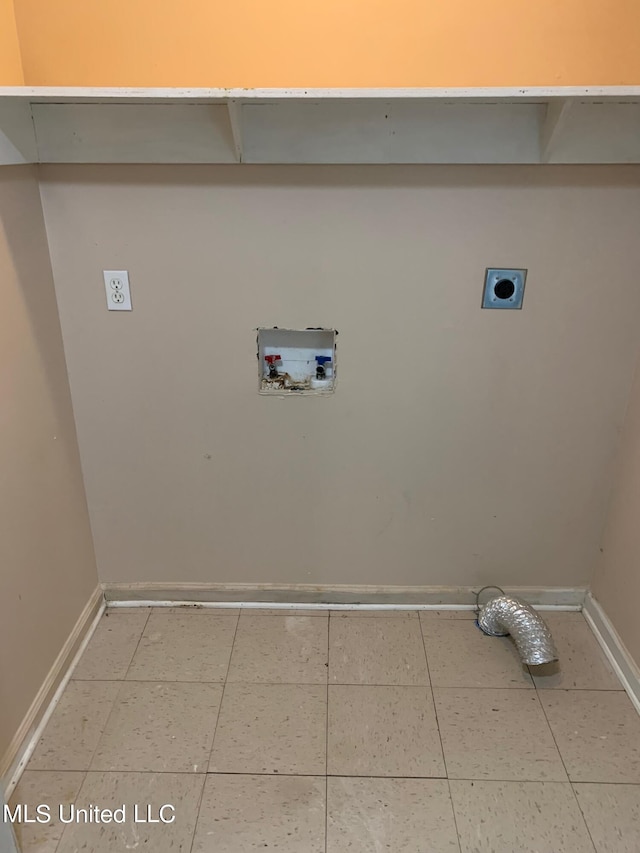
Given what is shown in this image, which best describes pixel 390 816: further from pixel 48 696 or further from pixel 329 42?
pixel 329 42

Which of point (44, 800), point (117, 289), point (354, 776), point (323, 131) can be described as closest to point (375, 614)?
point (354, 776)

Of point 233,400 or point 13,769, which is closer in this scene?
point 13,769

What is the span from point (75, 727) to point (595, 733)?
1.44 metres

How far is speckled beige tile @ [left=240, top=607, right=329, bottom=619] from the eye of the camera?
6.59ft

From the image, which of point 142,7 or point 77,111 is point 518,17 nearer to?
point 142,7

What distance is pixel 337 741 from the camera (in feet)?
5.12

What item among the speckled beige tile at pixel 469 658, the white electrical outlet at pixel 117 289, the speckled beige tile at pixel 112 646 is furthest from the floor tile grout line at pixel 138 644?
the white electrical outlet at pixel 117 289

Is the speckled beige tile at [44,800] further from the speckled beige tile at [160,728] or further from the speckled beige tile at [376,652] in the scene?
the speckled beige tile at [376,652]

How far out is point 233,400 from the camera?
178 cm

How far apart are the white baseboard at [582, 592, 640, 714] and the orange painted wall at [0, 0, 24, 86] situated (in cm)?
230

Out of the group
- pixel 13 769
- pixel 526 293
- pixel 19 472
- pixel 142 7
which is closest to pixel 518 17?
pixel 526 293

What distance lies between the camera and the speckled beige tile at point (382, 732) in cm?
149

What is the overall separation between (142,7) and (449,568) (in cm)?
186

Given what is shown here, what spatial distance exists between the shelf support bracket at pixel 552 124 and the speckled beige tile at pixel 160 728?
5.72 ft
